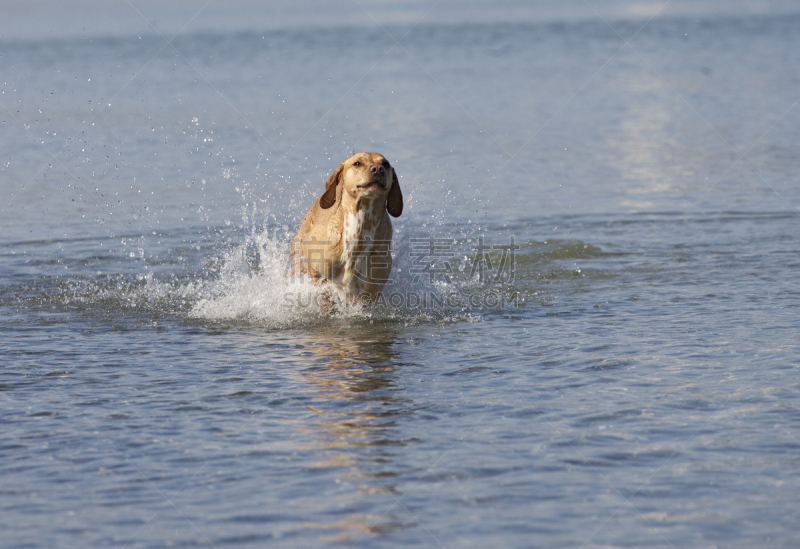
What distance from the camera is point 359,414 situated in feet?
20.4

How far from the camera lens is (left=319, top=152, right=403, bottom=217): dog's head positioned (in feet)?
28.8

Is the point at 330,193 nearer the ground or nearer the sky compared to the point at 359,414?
nearer the sky

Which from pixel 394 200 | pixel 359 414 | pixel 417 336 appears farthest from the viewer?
pixel 394 200

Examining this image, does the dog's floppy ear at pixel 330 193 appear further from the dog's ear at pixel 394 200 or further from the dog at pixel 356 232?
the dog's ear at pixel 394 200

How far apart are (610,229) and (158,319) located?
6313 mm

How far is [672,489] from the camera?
16.2 feet

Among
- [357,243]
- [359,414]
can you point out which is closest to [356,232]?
[357,243]

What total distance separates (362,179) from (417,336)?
152cm

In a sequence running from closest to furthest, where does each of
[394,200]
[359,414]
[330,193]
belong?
[359,414]
[330,193]
[394,200]

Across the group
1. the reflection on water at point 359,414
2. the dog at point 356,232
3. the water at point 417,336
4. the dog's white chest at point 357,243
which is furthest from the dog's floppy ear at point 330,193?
the reflection on water at point 359,414

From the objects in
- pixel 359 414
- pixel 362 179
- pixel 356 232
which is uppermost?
pixel 362 179

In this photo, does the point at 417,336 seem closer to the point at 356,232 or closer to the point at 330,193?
the point at 356,232

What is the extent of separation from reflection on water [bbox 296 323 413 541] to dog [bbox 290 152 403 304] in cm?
53

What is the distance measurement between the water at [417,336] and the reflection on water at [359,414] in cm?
3
